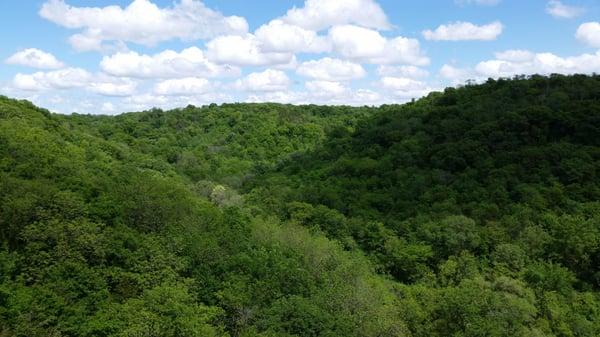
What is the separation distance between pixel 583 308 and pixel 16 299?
36919 mm

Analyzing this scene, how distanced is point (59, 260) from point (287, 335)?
43.3 feet

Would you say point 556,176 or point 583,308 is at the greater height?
point 556,176

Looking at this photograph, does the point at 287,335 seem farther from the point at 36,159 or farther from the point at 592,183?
the point at 592,183

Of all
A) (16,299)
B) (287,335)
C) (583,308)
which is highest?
(16,299)

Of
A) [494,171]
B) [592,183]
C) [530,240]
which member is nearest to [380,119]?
[494,171]

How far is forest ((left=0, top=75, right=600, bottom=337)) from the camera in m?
28.4

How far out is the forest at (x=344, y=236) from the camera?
28406 millimetres

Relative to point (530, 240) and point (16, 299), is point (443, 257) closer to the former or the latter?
point (530, 240)

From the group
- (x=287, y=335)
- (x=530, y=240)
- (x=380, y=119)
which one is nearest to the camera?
(x=287, y=335)

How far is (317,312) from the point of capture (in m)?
29.2

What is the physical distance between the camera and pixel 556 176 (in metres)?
56.4

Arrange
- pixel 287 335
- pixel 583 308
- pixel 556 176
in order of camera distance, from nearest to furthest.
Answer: pixel 287 335, pixel 583 308, pixel 556 176

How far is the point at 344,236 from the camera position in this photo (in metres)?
53.2

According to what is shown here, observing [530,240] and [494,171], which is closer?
[530,240]
